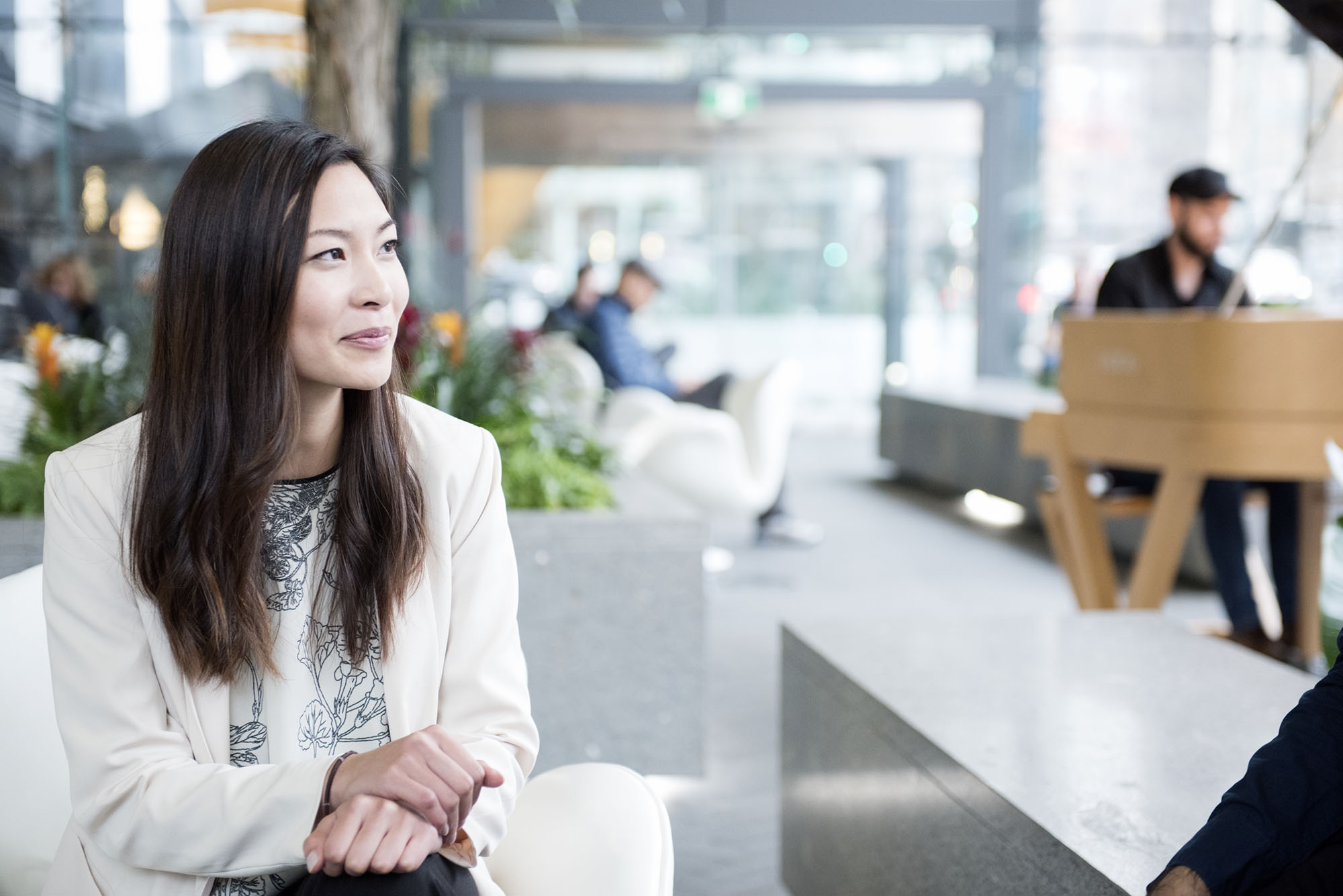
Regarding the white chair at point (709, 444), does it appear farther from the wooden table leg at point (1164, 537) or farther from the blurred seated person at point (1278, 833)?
the blurred seated person at point (1278, 833)

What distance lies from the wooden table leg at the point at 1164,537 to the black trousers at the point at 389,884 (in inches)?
112

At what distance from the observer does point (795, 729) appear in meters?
2.49

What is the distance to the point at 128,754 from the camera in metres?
1.32

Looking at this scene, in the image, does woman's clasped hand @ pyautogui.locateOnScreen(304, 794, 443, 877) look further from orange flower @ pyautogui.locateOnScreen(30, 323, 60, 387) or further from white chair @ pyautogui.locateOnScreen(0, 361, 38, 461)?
orange flower @ pyautogui.locateOnScreen(30, 323, 60, 387)

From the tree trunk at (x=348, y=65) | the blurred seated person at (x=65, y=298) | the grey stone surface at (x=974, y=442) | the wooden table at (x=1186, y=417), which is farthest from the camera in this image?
the blurred seated person at (x=65, y=298)

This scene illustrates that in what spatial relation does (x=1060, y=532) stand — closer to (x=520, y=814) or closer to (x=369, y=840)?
(x=520, y=814)

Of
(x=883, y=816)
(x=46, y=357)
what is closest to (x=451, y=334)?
(x=46, y=357)

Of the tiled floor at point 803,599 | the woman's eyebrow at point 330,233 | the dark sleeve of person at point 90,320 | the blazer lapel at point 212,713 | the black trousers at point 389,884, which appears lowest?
the tiled floor at point 803,599

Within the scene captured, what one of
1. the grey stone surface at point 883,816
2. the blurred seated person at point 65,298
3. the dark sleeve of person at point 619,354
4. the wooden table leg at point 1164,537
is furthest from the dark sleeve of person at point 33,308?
the grey stone surface at point 883,816

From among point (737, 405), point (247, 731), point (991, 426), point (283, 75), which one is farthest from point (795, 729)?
point (283, 75)

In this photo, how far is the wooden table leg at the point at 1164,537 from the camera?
11.9ft

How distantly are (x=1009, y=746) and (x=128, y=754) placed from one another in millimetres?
1188

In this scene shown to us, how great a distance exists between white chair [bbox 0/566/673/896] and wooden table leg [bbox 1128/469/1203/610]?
8.33ft

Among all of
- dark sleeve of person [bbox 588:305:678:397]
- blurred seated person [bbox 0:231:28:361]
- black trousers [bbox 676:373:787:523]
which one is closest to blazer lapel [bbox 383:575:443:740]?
Result: dark sleeve of person [bbox 588:305:678:397]
